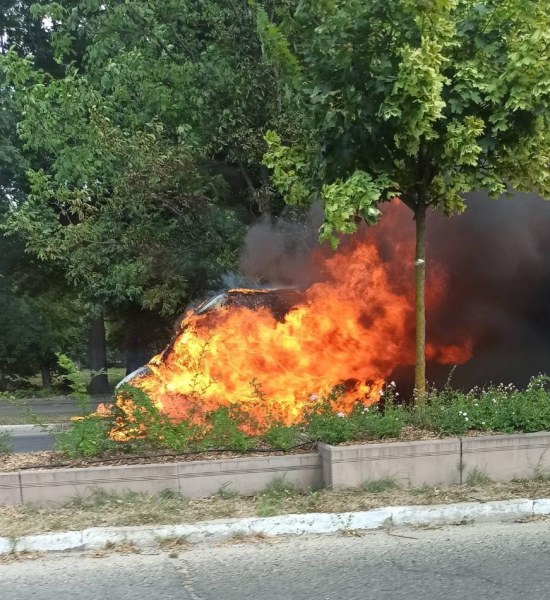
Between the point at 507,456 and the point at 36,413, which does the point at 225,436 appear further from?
the point at 36,413

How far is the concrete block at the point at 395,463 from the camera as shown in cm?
537

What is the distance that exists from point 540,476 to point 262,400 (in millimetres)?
2587

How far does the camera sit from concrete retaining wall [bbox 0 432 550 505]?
5270 mm

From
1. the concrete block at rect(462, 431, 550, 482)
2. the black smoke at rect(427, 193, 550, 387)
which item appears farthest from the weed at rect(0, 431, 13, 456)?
the black smoke at rect(427, 193, 550, 387)

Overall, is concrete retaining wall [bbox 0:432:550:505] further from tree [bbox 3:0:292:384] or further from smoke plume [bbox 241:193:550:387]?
tree [bbox 3:0:292:384]

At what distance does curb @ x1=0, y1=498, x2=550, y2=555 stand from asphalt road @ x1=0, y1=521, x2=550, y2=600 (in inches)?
3.9

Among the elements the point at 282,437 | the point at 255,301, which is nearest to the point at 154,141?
the point at 255,301

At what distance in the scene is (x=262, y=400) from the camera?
656 cm

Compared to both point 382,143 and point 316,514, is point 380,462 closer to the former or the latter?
point 316,514

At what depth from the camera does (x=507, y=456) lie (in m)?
5.65

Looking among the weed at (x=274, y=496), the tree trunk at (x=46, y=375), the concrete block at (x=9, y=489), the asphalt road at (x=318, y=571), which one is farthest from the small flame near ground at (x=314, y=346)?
the tree trunk at (x=46, y=375)

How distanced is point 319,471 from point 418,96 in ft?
10.5

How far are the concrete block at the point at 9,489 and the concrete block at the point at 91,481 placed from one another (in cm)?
5

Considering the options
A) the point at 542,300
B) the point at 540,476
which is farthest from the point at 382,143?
the point at 542,300
